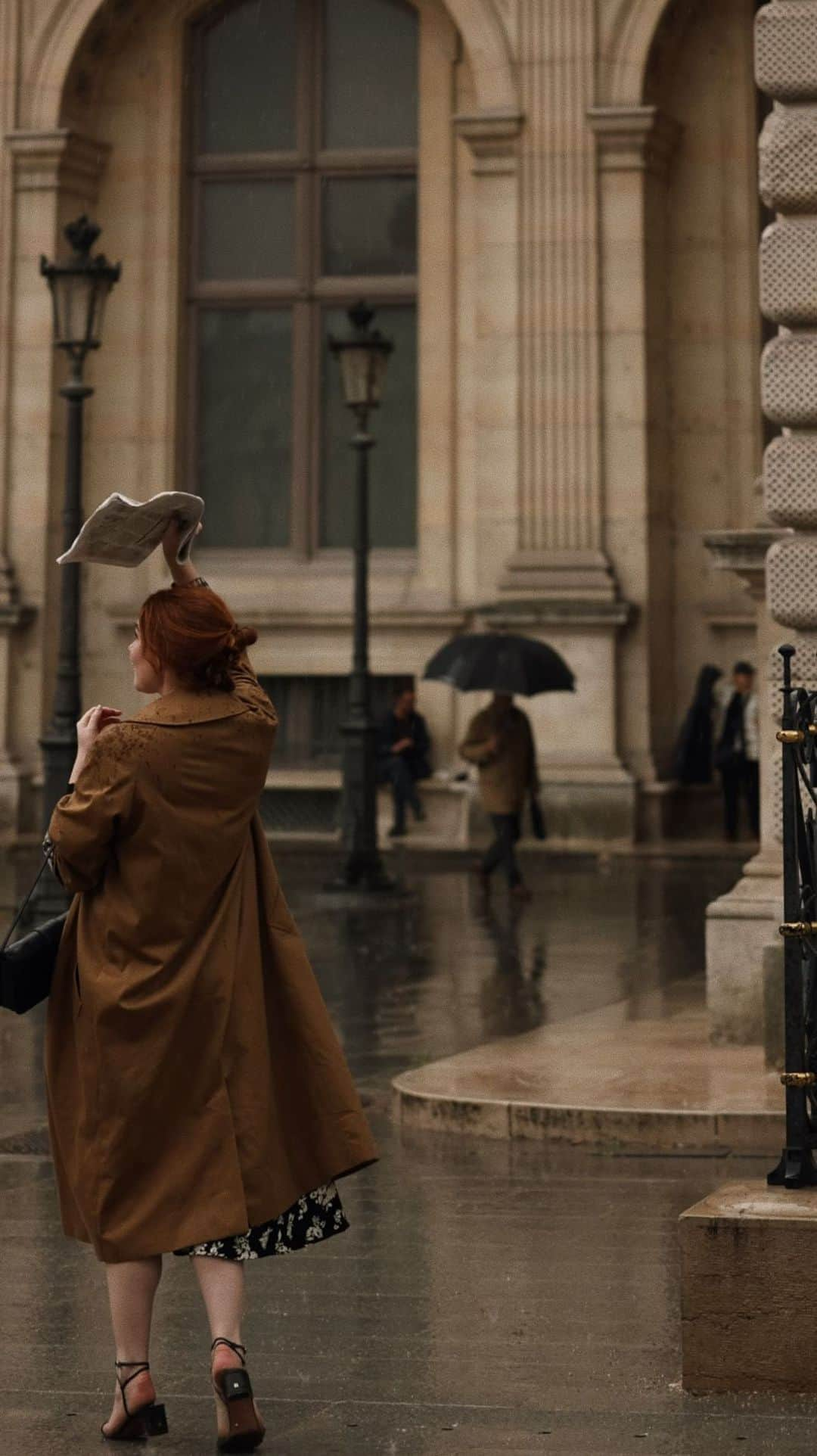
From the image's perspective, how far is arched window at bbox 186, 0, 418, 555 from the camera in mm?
26312

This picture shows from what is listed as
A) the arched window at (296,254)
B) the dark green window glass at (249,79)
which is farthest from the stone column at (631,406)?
the dark green window glass at (249,79)

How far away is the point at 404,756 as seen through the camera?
24.5 metres

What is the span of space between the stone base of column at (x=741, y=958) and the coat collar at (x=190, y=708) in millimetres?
5254

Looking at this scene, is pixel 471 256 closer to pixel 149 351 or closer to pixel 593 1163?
pixel 149 351

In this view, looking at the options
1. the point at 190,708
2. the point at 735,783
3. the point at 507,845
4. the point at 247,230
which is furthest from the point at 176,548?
the point at 247,230

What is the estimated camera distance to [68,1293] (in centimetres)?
662

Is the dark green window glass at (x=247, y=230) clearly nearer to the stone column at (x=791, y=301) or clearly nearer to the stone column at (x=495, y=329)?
the stone column at (x=495, y=329)

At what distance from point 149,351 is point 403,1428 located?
22.3 m

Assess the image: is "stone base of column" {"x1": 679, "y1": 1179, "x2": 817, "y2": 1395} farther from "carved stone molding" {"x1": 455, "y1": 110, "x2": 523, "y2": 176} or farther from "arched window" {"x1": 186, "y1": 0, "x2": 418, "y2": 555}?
"arched window" {"x1": 186, "y1": 0, "x2": 418, "y2": 555}

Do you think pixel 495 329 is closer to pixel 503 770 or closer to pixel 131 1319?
pixel 503 770

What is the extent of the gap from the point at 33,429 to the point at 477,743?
7.95 meters

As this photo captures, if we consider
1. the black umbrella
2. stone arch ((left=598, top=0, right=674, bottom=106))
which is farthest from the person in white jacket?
stone arch ((left=598, top=0, right=674, bottom=106))

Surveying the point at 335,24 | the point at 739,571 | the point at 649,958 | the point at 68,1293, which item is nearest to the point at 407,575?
the point at 335,24

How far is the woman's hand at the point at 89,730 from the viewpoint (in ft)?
17.0
